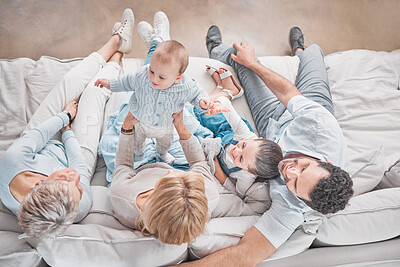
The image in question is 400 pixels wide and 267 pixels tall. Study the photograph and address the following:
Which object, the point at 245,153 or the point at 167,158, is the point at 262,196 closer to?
the point at 245,153

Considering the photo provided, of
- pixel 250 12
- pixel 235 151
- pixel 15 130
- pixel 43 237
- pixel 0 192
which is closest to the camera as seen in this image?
pixel 43 237

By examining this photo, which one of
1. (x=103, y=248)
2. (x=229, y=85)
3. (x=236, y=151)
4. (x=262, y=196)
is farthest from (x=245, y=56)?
(x=103, y=248)

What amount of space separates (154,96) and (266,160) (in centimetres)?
45

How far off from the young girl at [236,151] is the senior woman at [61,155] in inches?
19.1

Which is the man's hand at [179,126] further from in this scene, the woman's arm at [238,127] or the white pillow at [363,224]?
the white pillow at [363,224]

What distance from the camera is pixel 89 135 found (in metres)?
1.25

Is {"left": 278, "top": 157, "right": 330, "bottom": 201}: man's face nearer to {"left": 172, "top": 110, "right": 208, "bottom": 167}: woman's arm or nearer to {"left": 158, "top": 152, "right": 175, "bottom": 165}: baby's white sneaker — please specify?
{"left": 172, "top": 110, "right": 208, "bottom": 167}: woman's arm

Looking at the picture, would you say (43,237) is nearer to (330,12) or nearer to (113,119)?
(113,119)

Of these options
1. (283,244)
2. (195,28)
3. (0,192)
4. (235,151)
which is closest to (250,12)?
(195,28)

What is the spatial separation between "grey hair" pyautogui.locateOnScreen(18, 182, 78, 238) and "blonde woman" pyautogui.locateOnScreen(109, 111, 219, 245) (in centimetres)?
17

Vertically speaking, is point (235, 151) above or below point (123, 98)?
below

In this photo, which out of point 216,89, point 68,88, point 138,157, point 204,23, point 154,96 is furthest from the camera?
point 204,23

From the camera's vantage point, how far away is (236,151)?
1.13 meters

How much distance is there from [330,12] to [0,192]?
7.66 feet
